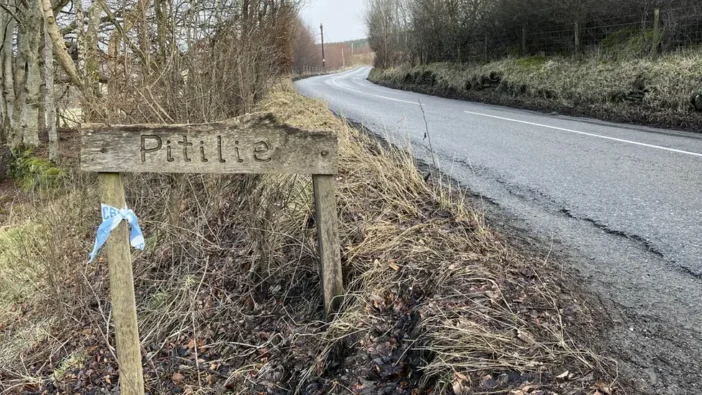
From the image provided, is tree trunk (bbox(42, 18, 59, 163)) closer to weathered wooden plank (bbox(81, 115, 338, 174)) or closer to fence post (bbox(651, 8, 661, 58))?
weathered wooden plank (bbox(81, 115, 338, 174))

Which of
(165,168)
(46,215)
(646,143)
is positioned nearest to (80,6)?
(46,215)

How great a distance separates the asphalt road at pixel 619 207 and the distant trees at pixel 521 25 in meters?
4.76

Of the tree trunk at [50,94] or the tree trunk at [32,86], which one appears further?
the tree trunk at [32,86]

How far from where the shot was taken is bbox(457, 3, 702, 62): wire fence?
1141 cm

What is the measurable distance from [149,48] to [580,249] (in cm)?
446

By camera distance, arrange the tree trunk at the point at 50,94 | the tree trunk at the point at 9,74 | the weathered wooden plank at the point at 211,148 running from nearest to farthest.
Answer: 1. the weathered wooden plank at the point at 211,148
2. the tree trunk at the point at 50,94
3. the tree trunk at the point at 9,74

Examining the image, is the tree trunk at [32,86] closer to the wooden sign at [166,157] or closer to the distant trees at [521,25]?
the wooden sign at [166,157]

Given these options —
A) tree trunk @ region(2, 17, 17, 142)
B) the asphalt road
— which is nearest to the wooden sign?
the asphalt road

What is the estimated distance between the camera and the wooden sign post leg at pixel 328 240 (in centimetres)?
307

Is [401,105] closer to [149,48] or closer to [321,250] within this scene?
[149,48]

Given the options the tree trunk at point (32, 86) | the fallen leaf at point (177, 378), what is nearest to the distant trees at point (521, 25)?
the fallen leaf at point (177, 378)

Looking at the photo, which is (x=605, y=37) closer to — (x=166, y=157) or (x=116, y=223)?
(x=166, y=157)

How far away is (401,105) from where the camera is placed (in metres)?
14.9

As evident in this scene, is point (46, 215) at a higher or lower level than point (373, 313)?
higher
